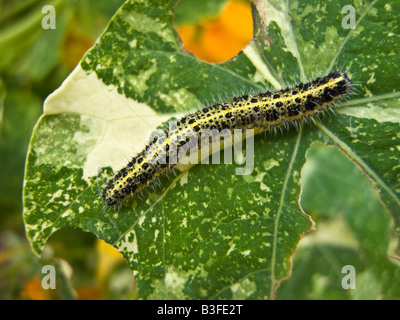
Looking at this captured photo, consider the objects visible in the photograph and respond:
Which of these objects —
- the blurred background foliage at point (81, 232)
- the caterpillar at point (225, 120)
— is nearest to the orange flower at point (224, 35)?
the blurred background foliage at point (81, 232)

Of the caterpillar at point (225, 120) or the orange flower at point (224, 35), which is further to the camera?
the orange flower at point (224, 35)

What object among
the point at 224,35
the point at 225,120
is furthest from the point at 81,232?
the point at 224,35

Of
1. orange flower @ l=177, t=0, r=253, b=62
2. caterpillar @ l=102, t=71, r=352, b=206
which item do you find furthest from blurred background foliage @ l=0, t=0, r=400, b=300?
caterpillar @ l=102, t=71, r=352, b=206

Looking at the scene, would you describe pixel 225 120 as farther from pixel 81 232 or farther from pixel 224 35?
pixel 81 232

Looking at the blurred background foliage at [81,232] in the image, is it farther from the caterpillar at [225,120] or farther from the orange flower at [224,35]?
the caterpillar at [225,120]

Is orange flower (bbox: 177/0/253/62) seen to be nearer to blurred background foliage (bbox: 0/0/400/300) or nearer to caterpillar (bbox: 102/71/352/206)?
blurred background foliage (bbox: 0/0/400/300)
